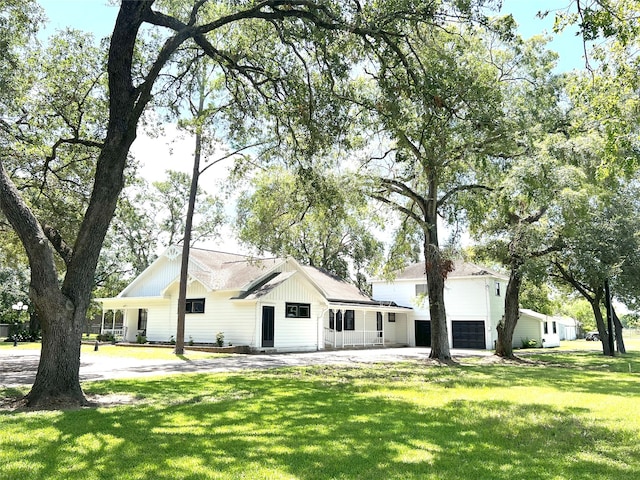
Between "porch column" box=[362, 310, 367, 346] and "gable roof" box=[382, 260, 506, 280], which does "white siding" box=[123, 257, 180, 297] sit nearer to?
"porch column" box=[362, 310, 367, 346]

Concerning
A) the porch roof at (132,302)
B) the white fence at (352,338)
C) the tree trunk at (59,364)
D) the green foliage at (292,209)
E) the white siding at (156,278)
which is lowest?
the white fence at (352,338)

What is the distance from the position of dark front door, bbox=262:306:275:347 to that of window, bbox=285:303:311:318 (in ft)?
3.54

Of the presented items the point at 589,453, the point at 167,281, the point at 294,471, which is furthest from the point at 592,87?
the point at 167,281

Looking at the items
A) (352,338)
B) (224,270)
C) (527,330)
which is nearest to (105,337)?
(224,270)

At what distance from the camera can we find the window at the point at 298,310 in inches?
1042

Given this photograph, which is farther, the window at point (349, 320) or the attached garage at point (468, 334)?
the attached garage at point (468, 334)

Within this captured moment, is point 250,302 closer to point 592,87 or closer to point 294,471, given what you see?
point 592,87

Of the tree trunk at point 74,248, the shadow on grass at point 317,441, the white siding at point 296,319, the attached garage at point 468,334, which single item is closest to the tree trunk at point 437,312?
the white siding at point 296,319

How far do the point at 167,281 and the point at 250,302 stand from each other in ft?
27.9

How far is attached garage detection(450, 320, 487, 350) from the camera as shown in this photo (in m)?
32.9

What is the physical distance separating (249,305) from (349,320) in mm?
9519

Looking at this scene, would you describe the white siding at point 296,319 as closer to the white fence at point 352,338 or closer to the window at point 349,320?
the white fence at point 352,338

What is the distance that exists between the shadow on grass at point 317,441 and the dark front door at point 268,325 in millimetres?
15503

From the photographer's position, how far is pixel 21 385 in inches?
444
